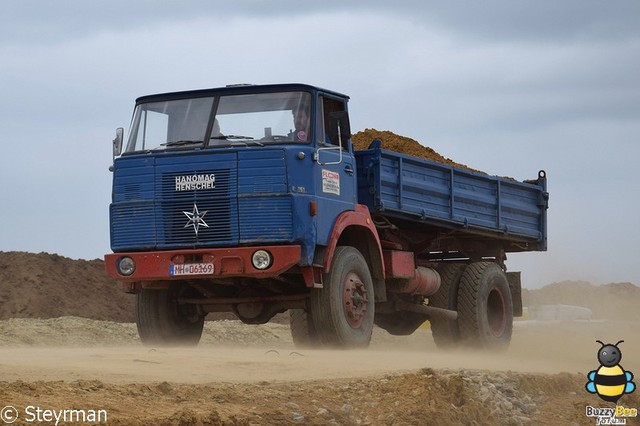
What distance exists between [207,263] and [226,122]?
185cm

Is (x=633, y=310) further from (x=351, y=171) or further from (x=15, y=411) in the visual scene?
(x=15, y=411)

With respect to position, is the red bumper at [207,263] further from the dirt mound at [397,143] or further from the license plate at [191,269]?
the dirt mound at [397,143]

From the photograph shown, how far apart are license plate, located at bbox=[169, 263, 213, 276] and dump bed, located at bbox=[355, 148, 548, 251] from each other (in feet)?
9.16

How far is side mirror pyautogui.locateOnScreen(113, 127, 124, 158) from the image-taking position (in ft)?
50.6

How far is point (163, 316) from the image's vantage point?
16.2m

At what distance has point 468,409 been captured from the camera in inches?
425

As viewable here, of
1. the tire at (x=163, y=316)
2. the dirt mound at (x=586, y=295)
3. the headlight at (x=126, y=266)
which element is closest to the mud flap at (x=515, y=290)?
the tire at (x=163, y=316)

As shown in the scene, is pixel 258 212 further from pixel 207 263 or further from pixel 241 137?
pixel 241 137

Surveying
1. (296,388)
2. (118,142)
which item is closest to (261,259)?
(118,142)

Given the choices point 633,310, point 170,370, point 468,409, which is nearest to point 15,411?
point 170,370

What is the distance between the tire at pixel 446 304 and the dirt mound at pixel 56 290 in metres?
10.5

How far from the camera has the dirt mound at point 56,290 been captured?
2714cm

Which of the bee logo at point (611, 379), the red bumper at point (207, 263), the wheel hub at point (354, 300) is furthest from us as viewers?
the wheel hub at point (354, 300)

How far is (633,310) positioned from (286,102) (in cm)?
3247
